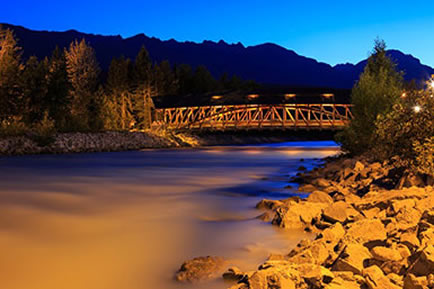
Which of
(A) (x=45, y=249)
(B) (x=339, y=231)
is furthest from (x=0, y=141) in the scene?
(B) (x=339, y=231)

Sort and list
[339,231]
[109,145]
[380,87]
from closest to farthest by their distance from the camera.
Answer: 1. [339,231]
2. [380,87]
3. [109,145]

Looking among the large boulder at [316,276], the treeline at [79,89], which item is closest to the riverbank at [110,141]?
the treeline at [79,89]

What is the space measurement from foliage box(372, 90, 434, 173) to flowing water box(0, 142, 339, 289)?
16.8ft

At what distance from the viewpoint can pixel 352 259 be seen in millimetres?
7156

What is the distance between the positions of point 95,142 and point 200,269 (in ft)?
172

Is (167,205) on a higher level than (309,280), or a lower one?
lower

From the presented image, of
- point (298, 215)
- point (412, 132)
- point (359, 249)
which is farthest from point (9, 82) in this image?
point (359, 249)

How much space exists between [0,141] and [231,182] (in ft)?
99.5

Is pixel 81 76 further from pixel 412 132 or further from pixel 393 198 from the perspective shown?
pixel 393 198

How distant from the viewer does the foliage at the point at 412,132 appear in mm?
15578

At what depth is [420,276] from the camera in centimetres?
642

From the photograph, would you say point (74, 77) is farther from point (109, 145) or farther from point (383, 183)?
point (383, 183)

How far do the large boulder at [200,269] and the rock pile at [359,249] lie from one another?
1.93ft

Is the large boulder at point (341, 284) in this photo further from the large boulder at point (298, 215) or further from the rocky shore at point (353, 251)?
the large boulder at point (298, 215)
